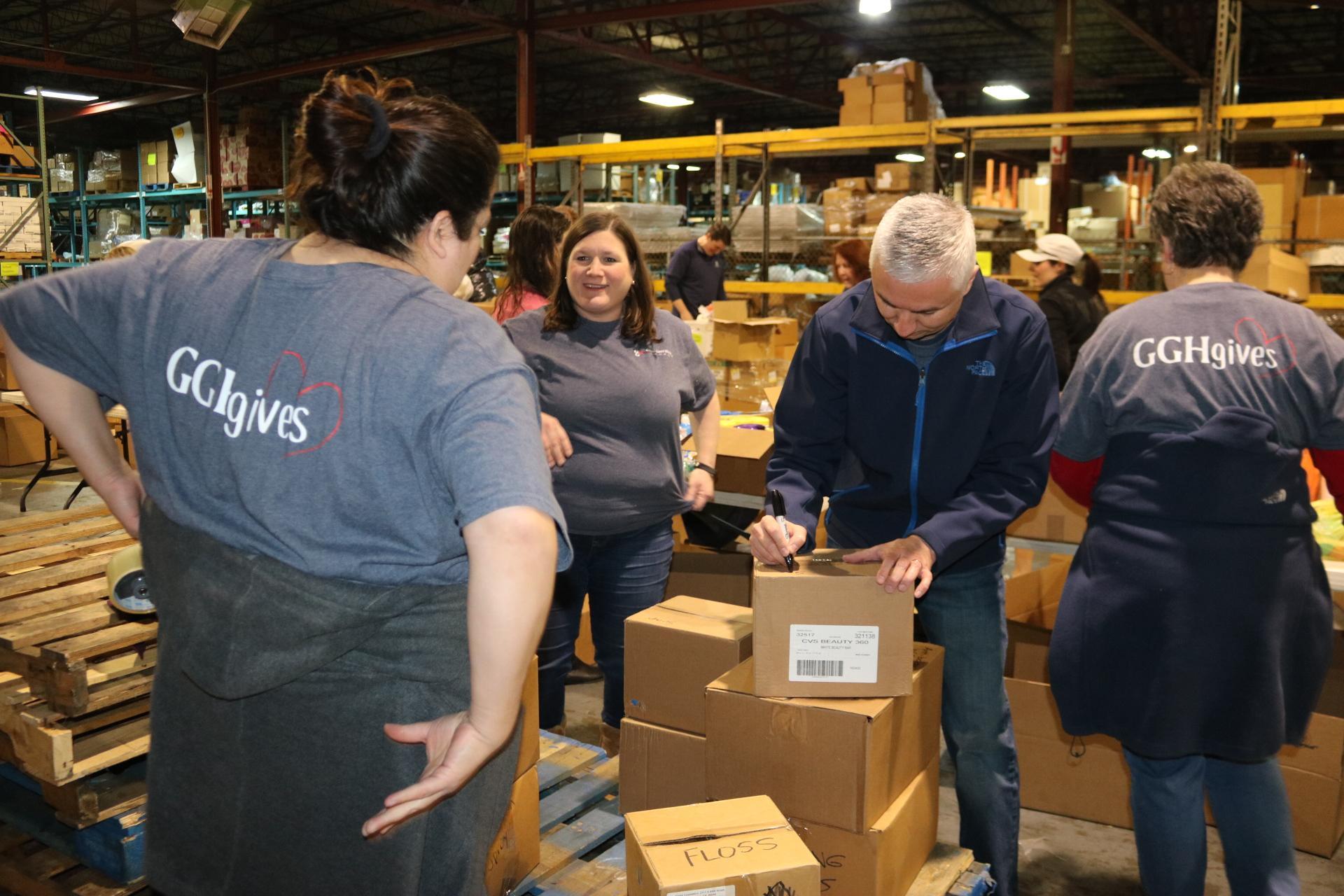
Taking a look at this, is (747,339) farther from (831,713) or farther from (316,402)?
(316,402)

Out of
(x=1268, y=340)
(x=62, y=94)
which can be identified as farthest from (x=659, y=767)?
(x=62, y=94)

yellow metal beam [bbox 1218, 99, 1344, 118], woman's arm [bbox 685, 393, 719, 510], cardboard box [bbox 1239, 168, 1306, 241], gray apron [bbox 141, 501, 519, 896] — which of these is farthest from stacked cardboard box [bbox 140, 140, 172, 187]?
gray apron [bbox 141, 501, 519, 896]

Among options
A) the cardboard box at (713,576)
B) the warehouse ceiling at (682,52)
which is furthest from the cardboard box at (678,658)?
the warehouse ceiling at (682,52)

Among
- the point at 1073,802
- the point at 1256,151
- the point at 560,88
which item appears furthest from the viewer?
the point at 560,88

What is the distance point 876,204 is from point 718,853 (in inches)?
270

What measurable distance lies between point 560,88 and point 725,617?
57.6 ft

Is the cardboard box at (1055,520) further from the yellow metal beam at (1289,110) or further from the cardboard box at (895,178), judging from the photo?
the cardboard box at (895,178)

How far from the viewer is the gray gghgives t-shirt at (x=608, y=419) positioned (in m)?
2.61

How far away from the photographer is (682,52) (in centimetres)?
1628

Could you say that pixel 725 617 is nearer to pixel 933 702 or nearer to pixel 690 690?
pixel 690 690

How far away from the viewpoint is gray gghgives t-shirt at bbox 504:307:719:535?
8.57 feet

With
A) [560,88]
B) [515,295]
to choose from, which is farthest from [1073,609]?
[560,88]

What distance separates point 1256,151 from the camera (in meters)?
12.6

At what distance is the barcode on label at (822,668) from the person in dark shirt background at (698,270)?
19.8 ft
